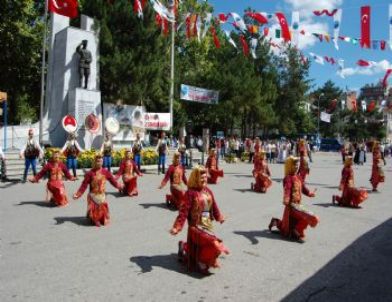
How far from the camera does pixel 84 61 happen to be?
23.9 metres

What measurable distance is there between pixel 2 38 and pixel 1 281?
90.2 ft

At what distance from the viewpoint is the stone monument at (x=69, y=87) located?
23.6 m

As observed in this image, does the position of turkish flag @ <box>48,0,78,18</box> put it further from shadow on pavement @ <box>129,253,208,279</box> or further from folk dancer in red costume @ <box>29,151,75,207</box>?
shadow on pavement @ <box>129,253,208,279</box>

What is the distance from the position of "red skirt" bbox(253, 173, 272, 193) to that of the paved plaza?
10.1 feet

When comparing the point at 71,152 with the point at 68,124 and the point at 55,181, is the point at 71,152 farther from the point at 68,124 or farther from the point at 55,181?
the point at 55,181

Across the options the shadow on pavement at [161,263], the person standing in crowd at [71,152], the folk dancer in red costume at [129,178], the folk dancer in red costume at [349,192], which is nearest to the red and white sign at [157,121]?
the person standing in crowd at [71,152]

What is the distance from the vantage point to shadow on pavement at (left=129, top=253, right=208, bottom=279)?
652 centimetres

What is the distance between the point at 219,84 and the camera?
41469 millimetres

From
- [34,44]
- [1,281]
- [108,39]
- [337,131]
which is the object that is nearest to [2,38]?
[34,44]

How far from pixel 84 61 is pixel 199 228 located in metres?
19.2

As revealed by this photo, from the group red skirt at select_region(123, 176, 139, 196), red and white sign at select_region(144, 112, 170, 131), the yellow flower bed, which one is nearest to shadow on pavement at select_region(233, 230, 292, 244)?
red skirt at select_region(123, 176, 139, 196)

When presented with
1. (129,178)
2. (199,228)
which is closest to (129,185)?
(129,178)

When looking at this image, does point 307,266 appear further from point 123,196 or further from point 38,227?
point 123,196

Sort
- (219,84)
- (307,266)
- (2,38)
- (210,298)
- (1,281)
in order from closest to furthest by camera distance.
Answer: (210,298) → (1,281) → (307,266) → (2,38) → (219,84)
